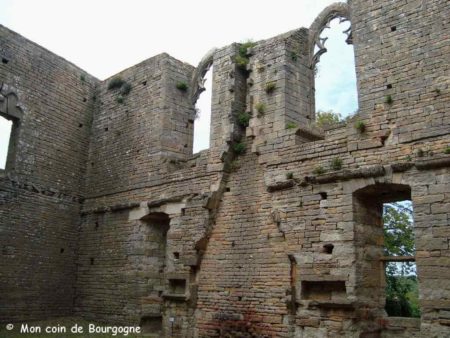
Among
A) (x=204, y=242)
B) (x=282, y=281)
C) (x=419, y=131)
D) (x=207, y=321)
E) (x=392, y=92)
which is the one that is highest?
(x=392, y=92)

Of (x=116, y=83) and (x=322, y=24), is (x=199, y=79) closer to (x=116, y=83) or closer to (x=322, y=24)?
(x=116, y=83)

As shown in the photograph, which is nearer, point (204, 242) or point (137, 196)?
point (204, 242)

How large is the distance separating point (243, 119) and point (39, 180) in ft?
20.0

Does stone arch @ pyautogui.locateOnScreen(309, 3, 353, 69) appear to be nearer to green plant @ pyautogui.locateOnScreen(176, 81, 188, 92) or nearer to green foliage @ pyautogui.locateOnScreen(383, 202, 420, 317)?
green plant @ pyautogui.locateOnScreen(176, 81, 188, 92)

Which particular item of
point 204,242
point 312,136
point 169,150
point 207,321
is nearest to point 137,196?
point 169,150

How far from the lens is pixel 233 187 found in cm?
997

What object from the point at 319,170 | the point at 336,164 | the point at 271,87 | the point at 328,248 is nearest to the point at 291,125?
the point at 271,87

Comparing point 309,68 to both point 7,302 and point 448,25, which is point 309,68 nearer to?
point 448,25

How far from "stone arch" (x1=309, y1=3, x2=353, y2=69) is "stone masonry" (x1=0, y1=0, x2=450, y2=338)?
0.05 meters

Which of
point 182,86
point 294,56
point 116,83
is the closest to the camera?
point 294,56

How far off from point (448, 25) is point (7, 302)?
36.8 feet

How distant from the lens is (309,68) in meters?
10.4

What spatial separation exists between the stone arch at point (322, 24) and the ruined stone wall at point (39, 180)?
739cm

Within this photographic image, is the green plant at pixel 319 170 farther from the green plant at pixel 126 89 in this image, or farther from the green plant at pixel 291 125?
the green plant at pixel 126 89
